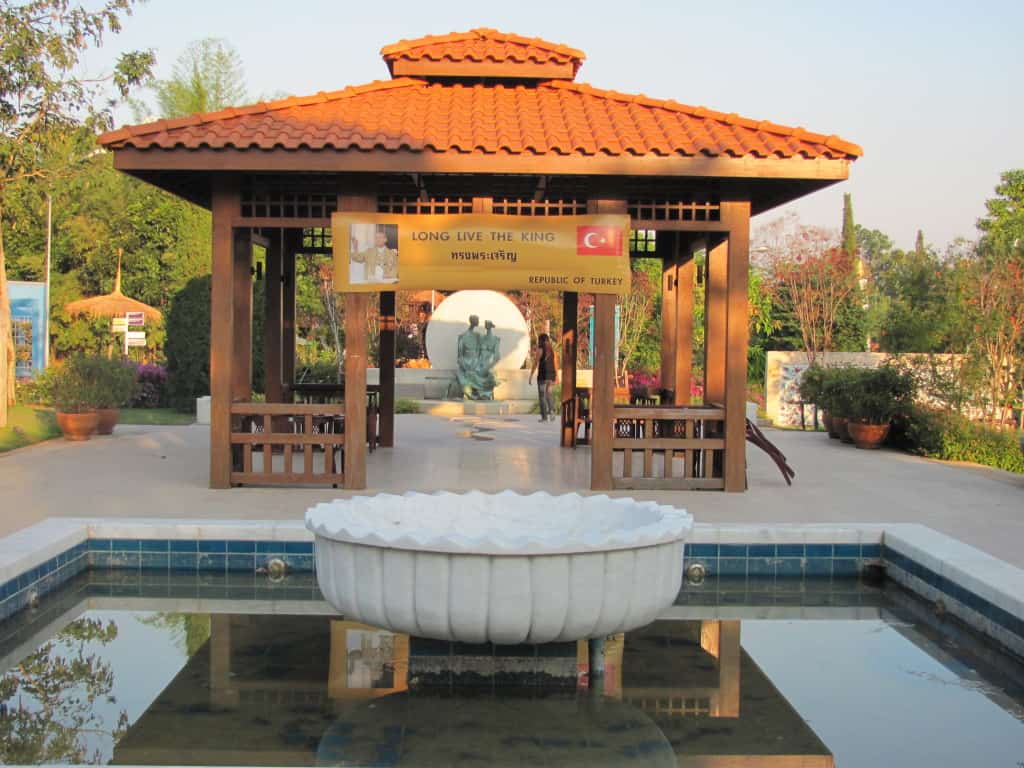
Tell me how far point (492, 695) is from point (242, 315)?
6820mm

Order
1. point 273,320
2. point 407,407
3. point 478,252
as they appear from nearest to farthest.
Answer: point 478,252 → point 273,320 → point 407,407

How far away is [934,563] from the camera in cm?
685

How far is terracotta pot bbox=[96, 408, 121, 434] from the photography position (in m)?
15.5

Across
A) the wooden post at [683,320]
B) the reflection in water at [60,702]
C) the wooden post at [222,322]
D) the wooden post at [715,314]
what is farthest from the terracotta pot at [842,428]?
the reflection in water at [60,702]

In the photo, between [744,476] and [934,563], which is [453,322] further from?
[934,563]

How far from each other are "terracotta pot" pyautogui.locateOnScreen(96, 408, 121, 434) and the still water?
9260 millimetres

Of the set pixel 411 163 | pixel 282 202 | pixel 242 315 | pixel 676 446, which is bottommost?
pixel 676 446

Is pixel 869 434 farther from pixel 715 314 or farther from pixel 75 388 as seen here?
pixel 75 388

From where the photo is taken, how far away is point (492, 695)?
5.28 metres

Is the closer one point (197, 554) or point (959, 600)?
point (959, 600)

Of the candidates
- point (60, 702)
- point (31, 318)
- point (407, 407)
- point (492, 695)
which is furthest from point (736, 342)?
point (31, 318)

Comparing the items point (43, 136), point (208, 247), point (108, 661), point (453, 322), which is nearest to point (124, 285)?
point (208, 247)

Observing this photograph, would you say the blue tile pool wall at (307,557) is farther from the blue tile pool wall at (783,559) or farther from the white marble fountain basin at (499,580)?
the white marble fountain basin at (499,580)

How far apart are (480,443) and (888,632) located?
881 centimetres
